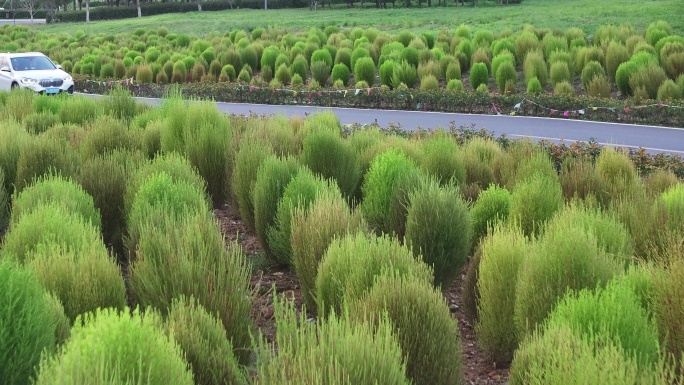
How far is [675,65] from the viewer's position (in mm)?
22750

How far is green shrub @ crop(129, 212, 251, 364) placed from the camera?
5.77 m

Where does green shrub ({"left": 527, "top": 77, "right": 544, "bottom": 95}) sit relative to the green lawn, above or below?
below

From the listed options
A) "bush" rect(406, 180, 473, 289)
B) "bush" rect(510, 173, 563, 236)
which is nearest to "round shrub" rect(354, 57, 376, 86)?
"bush" rect(510, 173, 563, 236)

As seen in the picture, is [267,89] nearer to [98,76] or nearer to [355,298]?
[98,76]

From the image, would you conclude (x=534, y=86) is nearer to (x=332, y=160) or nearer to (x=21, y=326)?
(x=332, y=160)

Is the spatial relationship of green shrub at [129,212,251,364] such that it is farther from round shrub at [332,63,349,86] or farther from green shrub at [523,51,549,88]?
round shrub at [332,63,349,86]

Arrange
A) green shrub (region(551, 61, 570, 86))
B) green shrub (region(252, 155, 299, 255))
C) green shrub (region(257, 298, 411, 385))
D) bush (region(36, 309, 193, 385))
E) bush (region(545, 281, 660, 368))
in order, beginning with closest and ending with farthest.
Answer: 1. bush (region(36, 309, 193, 385))
2. green shrub (region(257, 298, 411, 385))
3. bush (region(545, 281, 660, 368))
4. green shrub (region(252, 155, 299, 255))
5. green shrub (region(551, 61, 570, 86))

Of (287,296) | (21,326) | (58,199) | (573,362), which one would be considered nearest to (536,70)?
(287,296)

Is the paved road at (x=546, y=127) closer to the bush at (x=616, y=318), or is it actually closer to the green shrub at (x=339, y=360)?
the bush at (x=616, y=318)

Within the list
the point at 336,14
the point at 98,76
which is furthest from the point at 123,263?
the point at 336,14

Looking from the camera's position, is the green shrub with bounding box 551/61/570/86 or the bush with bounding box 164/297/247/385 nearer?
the bush with bounding box 164/297/247/385

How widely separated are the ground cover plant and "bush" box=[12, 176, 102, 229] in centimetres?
3

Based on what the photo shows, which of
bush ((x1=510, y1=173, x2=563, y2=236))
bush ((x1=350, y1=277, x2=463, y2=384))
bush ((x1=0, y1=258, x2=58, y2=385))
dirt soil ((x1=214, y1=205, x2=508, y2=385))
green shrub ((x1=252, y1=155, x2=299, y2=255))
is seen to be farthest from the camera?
green shrub ((x1=252, y1=155, x2=299, y2=255))

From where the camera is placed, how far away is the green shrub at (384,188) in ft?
27.7
